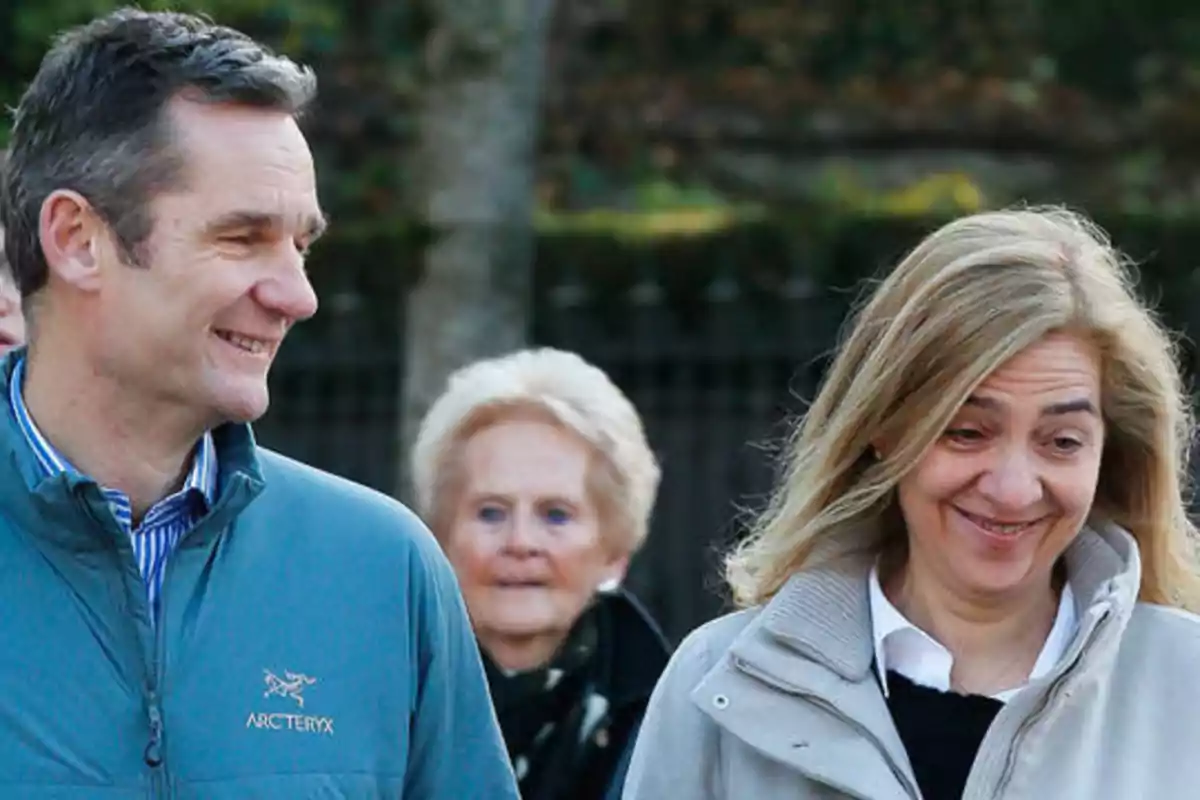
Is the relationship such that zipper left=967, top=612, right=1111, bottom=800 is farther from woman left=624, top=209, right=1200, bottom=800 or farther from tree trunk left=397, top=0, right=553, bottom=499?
tree trunk left=397, top=0, right=553, bottom=499

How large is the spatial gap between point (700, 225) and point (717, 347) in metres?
1.21

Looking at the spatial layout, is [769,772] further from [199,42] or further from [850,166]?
[850,166]

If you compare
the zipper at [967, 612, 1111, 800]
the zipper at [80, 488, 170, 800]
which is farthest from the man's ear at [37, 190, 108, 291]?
the zipper at [967, 612, 1111, 800]

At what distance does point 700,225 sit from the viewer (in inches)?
400

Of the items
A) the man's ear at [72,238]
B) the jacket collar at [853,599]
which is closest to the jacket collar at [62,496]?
the man's ear at [72,238]

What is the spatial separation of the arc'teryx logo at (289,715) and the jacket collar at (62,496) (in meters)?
0.20

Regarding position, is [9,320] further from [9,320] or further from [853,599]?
[853,599]

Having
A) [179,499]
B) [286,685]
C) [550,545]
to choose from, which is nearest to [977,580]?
[286,685]

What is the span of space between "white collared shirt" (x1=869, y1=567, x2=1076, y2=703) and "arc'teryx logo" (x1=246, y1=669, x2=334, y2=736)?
866mm

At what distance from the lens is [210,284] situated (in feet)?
10.6

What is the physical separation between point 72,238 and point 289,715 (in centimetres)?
64

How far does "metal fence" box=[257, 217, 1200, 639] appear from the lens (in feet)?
29.6

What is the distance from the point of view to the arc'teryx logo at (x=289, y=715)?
3201 mm

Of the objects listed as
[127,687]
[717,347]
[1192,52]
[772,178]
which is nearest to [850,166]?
[772,178]
